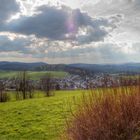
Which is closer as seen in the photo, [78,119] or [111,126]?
[111,126]

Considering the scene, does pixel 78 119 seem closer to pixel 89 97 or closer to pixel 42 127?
pixel 89 97

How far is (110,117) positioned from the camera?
294 inches

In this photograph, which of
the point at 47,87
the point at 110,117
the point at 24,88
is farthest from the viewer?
the point at 47,87

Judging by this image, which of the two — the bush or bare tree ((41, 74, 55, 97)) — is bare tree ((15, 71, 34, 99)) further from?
the bush

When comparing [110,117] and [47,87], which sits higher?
[110,117]

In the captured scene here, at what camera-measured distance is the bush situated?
24.1ft

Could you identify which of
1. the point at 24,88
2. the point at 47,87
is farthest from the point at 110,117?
Result: the point at 47,87

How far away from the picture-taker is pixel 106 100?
25.5 feet

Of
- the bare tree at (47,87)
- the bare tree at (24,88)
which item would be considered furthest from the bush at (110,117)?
the bare tree at (24,88)

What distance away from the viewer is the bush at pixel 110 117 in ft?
24.1

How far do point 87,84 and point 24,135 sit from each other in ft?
33.9

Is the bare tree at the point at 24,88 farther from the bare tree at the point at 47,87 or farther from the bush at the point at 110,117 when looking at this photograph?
the bush at the point at 110,117

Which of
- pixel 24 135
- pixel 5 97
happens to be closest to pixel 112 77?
pixel 24 135

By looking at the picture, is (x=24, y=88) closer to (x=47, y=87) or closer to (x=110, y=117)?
(x=47, y=87)
